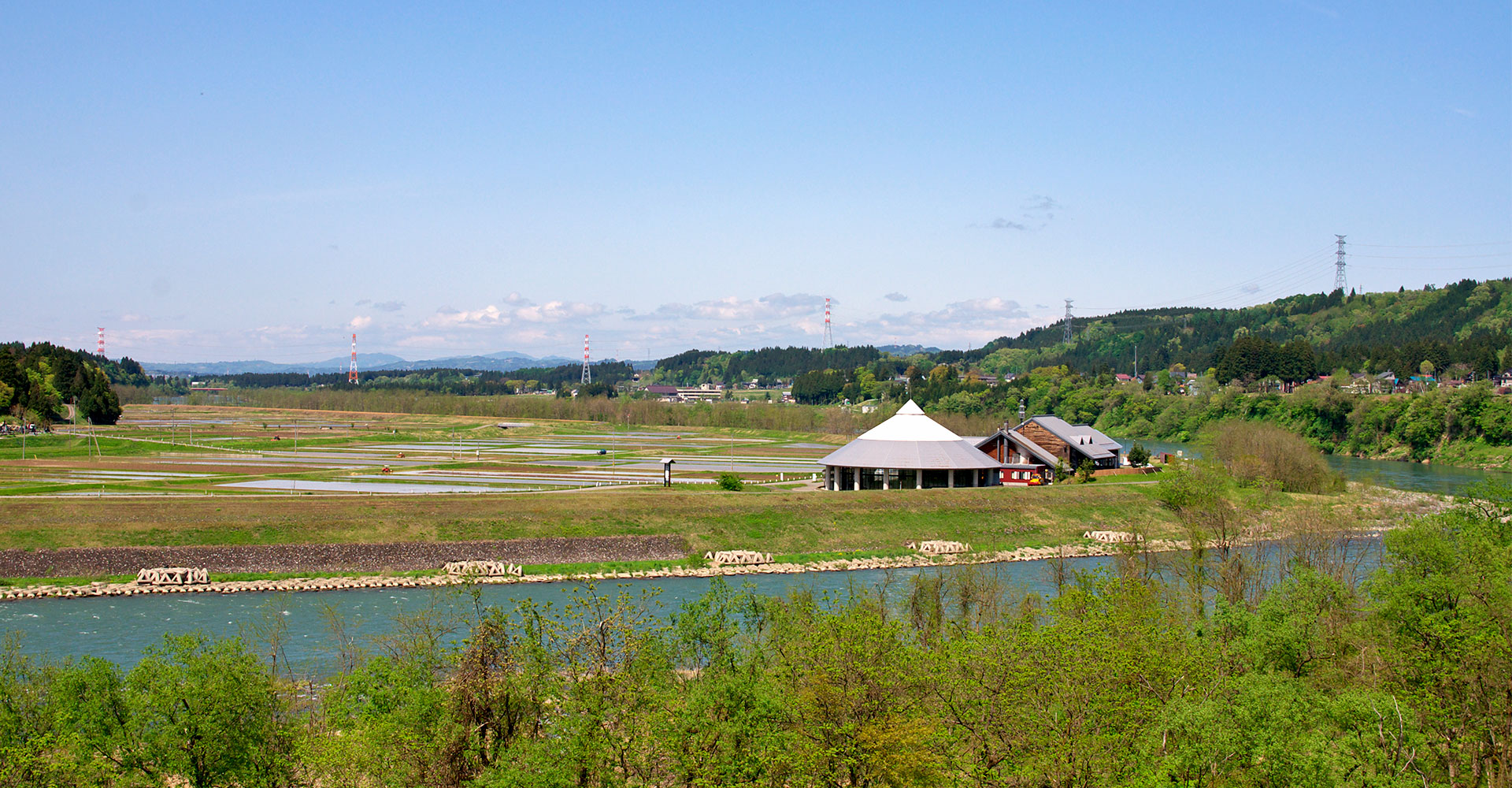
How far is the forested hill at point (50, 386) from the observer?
84625 mm

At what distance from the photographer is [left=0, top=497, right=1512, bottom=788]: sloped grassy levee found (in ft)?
48.1

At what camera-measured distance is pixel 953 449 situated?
55094 mm

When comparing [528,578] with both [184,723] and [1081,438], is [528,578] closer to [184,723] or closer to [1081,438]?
[184,723]

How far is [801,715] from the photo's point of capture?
51.8ft

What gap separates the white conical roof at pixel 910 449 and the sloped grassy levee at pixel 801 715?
33.6 m

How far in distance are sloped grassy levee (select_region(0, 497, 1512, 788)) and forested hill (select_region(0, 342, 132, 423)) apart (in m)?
81.2

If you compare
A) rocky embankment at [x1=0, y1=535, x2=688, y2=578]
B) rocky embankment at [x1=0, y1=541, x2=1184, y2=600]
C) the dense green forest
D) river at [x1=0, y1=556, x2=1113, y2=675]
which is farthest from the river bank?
the dense green forest

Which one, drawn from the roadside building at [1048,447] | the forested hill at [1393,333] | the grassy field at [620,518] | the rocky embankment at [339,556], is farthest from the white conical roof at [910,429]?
the forested hill at [1393,333]

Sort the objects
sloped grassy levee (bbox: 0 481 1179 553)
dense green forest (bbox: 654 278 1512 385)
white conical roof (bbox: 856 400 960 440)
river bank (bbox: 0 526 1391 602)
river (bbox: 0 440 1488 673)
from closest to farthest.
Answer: river (bbox: 0 440 1488 673) < river bank (bbox: 0 526 1391 602) < sloped grassy levee (bbox: 0 481 1179 553) < white conical roof (bbox: 856 400 960 440) < dense green forest (bbox: 654 278 1512 385)

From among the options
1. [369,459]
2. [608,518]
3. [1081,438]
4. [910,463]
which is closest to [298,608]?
[608,518]

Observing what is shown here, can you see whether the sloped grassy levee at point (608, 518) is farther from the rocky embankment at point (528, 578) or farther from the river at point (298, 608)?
the river at point (298, 608)

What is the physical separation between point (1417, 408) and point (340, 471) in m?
83.7

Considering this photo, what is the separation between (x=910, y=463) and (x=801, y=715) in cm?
3841

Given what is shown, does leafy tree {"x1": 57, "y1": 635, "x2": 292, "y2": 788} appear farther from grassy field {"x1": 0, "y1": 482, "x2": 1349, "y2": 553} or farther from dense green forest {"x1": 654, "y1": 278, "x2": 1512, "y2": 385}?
dense green forest {"x1": 654, "y1": 278, "x2": 1512, "y2": 385}
